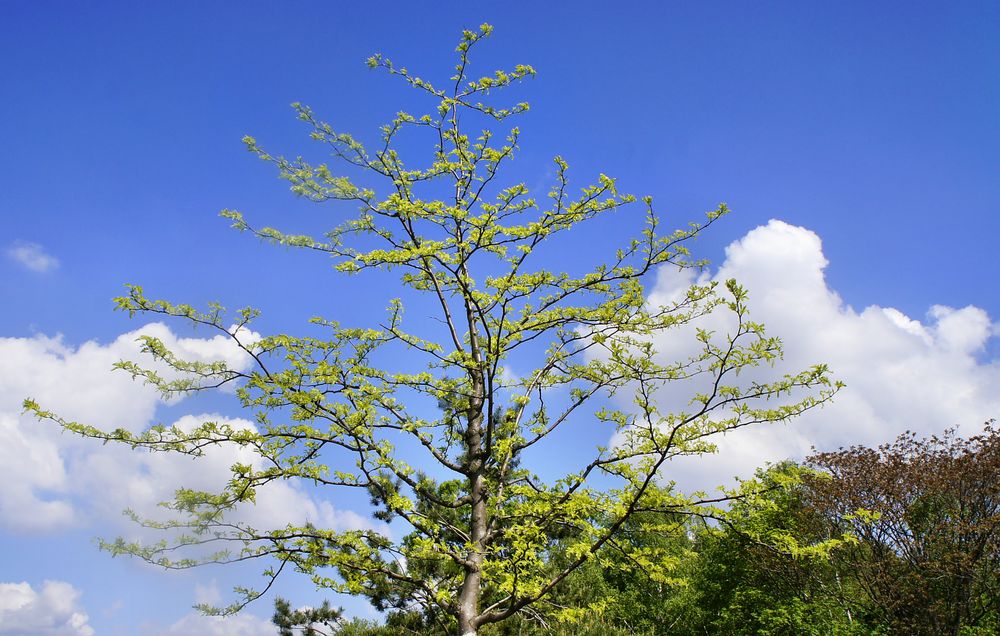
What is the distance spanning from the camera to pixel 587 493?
23.9 ft

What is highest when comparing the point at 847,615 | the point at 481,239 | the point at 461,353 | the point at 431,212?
the point at 431,212

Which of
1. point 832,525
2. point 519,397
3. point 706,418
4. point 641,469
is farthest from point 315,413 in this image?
point 832,525

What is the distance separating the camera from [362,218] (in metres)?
8.90

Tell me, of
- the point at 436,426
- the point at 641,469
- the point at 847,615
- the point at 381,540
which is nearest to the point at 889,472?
the point at 847,615

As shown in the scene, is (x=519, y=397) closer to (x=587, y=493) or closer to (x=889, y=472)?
(x=587, y=493)

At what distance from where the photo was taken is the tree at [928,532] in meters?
10.9

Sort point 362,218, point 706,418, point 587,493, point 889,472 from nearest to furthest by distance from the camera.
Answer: point 706,418 < point 587,493 < point 362,218 < point 889,472

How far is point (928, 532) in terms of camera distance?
1138cm

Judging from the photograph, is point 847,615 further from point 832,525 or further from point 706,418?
point 706,418

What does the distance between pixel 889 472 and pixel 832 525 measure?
1.45m

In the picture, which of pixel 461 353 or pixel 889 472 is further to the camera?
pixel 889 472

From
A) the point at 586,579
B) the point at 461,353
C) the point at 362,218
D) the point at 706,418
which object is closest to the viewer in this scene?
the point at 706,418

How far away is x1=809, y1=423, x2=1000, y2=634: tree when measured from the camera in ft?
35.6

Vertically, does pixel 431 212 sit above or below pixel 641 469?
above
